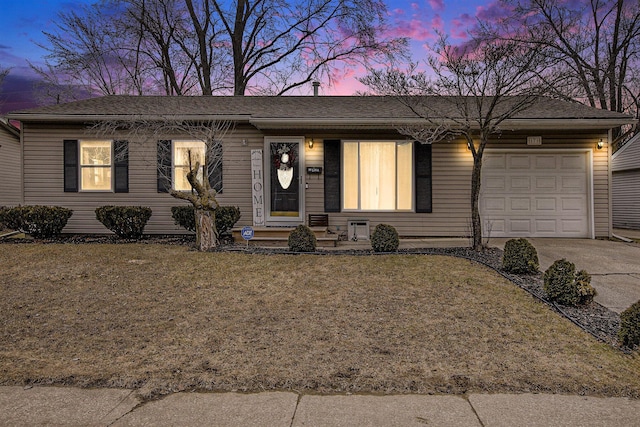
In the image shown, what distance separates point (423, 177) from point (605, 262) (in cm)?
419

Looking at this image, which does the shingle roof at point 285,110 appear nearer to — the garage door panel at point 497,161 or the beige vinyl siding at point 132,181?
the beige vinyl siding at point 132,181

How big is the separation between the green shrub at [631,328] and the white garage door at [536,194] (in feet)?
21.7

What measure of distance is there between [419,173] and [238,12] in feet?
49.6

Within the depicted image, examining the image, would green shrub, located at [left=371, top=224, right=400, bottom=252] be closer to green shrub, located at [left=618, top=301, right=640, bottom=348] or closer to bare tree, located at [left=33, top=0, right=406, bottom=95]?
green shrub, located at [left=618, top=301, right=640, bottom=348]

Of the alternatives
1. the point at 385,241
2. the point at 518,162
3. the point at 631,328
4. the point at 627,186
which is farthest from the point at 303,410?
the point at 627,186

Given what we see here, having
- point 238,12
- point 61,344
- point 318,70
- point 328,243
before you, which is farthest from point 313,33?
point 61,344

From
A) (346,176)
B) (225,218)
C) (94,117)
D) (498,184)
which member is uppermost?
(94,117)

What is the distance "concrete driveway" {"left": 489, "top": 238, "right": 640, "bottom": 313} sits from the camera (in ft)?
A: 17.2

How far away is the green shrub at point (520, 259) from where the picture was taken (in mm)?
6037

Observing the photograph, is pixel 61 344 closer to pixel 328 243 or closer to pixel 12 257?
pixel 12 257

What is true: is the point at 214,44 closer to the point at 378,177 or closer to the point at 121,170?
the point at 121,170

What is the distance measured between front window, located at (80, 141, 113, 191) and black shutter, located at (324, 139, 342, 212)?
546 cm

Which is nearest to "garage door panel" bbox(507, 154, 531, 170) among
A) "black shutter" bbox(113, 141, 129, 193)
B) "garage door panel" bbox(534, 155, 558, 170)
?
"garage door panel" bbox(534, 155, 558, 170)

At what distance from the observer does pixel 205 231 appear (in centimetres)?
794
